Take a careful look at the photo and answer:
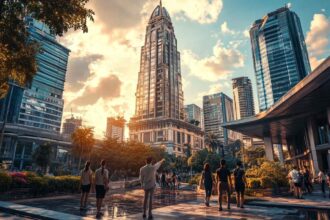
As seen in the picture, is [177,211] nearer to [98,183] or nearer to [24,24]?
[98,183]

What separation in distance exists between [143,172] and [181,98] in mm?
142557

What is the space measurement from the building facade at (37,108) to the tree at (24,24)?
79.6 metres

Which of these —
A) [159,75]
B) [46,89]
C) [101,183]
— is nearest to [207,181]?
[101,183]

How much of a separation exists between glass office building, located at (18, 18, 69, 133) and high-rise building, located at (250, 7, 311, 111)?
12009cm

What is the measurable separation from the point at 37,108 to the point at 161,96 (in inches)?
2610

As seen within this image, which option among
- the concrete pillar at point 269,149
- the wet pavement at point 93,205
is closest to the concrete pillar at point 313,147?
the concrete pillar at point 269,149

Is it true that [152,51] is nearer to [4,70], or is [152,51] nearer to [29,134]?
[29,134]

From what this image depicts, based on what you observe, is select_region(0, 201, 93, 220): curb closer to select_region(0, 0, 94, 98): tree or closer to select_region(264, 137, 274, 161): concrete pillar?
select_region(0, 0, 94, 98): tree

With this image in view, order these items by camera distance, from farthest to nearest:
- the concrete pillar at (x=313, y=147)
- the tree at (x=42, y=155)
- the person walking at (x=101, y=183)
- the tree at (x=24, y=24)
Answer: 1. the tree at (x=42, y=155)
2. the concrete pillar at (x=313, y=147)
3. the person walking at (x=101, y=183)
4. the tree at (x=24, y=24)

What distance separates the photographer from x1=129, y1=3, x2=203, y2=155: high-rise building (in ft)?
436

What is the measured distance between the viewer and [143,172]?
25.3 ft

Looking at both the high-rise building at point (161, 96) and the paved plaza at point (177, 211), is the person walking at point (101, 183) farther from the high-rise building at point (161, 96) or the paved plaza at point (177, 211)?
the high-rise building at point (161, 96)

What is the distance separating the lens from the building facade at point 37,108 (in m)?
80.1

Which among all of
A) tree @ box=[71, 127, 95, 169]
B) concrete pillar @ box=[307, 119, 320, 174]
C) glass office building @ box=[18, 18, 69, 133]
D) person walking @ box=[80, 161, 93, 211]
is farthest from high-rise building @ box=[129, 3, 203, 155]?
person walking @ box=[80, 161, 93, 211]
